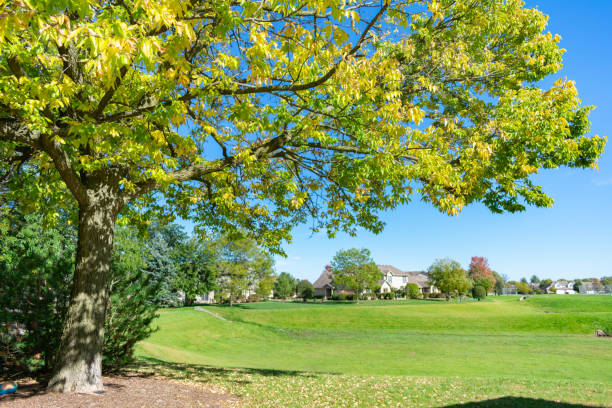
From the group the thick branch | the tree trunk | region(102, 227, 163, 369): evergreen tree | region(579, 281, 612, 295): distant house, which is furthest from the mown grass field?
region(579, 281, 612, 295): distant house

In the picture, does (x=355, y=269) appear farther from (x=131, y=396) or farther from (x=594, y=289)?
(x=594, y=289)

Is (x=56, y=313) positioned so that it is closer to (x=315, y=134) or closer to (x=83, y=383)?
(x=83, y=383)

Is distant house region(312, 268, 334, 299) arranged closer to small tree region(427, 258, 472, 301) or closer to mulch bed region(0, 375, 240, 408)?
small tree region(427, 258, 472, 301)

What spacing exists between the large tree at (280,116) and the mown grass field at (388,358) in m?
4.18

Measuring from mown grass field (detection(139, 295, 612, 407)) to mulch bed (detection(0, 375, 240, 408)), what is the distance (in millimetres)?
803

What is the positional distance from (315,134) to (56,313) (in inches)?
274

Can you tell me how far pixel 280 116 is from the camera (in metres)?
7.87

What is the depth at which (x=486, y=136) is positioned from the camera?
7.88 metres

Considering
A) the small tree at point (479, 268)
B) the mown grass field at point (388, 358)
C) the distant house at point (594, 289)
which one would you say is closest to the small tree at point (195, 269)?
the mown grass field at point (388, 358)

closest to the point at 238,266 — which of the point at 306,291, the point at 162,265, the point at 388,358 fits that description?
the point at 162,265

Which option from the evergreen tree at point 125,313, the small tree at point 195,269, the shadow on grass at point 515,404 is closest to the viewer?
the shadow on grass at point 515,404

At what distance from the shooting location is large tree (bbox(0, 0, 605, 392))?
5.36 m

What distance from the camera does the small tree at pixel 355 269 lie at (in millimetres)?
67312

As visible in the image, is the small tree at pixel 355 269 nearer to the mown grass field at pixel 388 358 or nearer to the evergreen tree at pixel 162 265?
the mown grass field at pixel 388 358
